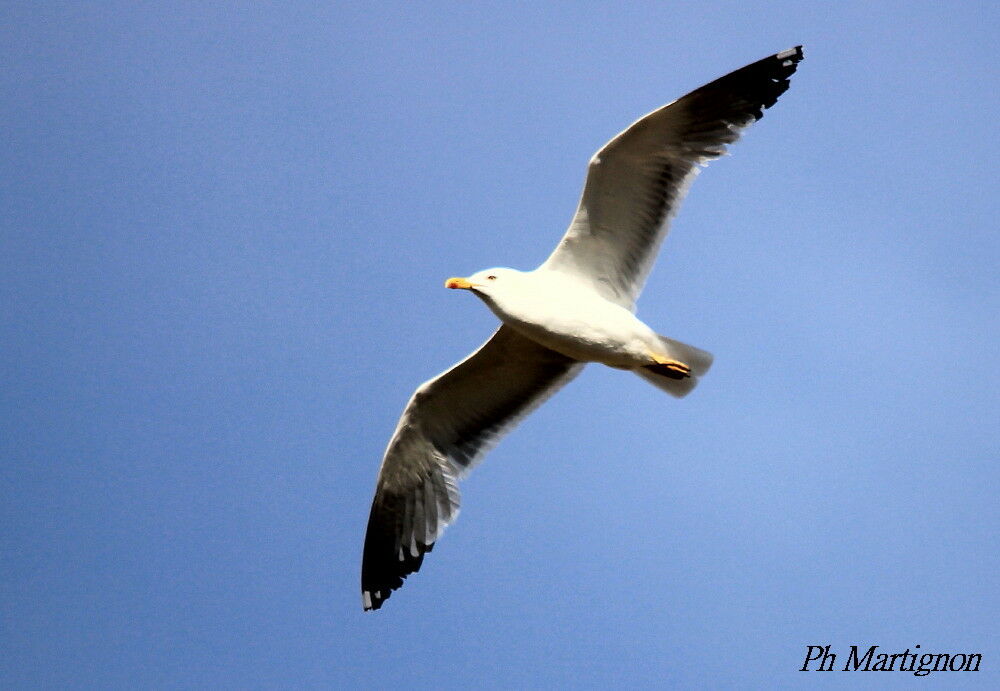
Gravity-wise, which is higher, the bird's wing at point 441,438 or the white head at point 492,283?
the white head at point 492,283

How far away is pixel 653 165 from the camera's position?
7.15 m

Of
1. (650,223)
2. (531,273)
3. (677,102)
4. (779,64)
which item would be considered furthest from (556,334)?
(779,64)

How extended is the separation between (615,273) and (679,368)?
28.4 inches

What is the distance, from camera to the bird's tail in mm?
7148

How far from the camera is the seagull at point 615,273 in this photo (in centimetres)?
707

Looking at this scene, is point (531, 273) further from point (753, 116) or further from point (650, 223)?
point (753, 116)

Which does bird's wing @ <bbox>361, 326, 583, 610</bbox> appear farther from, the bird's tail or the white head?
the bird's tail

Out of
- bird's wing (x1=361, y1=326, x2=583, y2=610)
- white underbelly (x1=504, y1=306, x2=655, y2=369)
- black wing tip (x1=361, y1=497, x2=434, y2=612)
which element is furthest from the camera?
black wing tip (x1=361, y1=497, x2=434, y2=612)

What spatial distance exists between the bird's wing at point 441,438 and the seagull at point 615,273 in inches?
0.6

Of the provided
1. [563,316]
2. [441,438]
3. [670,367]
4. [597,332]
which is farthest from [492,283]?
[441,438]

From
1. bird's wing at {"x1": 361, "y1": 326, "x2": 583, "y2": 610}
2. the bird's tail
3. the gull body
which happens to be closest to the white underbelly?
the gull body

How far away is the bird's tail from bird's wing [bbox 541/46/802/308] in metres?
0.48

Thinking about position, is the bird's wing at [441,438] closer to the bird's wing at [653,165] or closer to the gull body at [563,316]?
the gull body at [563,316]

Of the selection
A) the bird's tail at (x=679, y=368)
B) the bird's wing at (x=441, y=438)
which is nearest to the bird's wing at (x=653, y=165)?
the bird's tail at (x=679, y=368)
